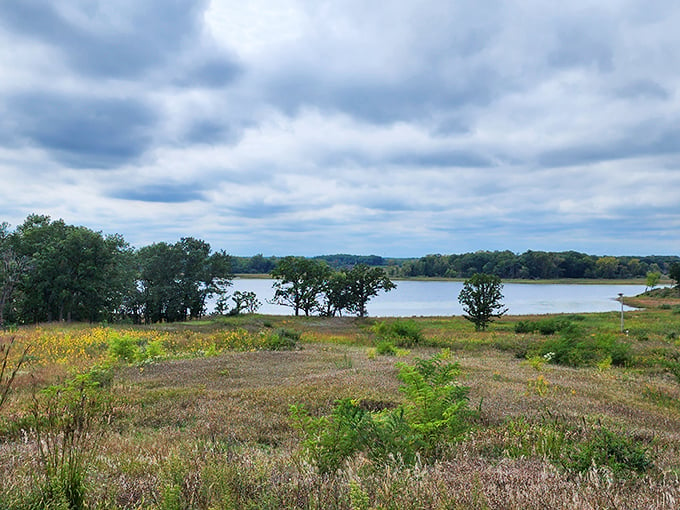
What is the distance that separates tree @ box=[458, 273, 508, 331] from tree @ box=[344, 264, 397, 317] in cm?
2227

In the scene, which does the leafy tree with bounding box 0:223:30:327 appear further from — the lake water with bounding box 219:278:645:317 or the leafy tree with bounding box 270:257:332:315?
the leafy tree with bounding box 270:257:332:315

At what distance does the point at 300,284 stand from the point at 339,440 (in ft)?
197

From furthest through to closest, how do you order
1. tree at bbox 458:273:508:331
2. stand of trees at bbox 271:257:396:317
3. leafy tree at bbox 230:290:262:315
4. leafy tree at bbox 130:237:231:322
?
stand of trees at bbox 271:257:396:317, leafy tree at bbox 230:290:262:315, leafy tree at bbox 130:237:231:322, tree at bbox 458:273:508:331

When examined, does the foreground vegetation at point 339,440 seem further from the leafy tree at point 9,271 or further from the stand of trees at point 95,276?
the stand of trees at point 95,276

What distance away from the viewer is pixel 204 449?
4812 mm

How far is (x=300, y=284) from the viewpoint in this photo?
64.4m

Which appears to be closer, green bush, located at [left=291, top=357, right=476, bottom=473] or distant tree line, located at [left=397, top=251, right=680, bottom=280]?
green bush, located at [left=291, top=357, right=476, bottom=473]

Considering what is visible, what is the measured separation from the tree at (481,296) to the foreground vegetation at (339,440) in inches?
995

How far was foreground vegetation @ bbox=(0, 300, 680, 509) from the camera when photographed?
337 cm

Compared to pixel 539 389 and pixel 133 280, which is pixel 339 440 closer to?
pixel 539 389

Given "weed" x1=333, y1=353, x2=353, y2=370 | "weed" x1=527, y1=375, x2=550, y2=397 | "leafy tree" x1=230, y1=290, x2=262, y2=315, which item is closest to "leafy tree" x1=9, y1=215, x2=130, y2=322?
"leafy tree" x1=230, y1=290, x2=262, y2=315

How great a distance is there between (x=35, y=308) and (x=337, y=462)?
56.0m

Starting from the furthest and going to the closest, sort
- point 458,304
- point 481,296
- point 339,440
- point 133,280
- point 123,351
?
point 458,304
point 133,280
point 481,296
point 123,351
point 339,440

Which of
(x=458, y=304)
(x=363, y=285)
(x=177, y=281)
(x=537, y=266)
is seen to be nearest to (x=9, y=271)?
(x=177, y=281)
